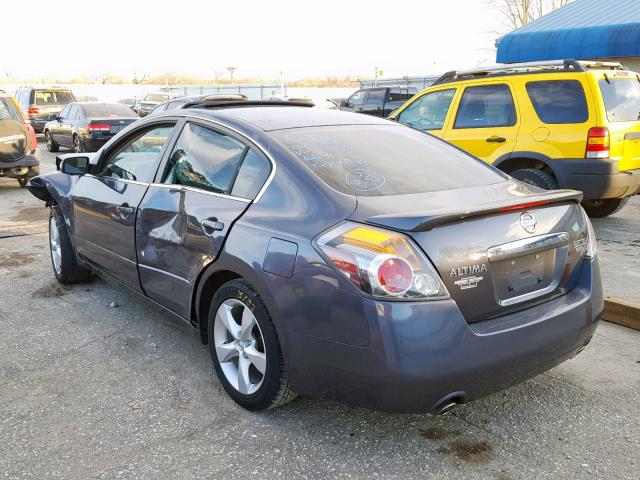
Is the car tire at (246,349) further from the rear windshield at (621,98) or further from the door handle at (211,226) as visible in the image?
the rear windshield at (621,98)

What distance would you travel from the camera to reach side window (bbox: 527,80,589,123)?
6.64m

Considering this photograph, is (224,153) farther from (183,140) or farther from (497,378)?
(497,378)

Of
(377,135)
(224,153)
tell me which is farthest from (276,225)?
(377,135)

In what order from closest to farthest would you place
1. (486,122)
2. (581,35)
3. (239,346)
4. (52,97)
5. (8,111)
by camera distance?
(239,346) < (486,122) < (8,111) < (581,35) < (52,97)

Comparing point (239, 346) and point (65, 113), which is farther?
point (65, 113)

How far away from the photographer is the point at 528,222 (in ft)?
8.87

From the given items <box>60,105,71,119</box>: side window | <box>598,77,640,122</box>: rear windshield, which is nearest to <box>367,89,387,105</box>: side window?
<box>60,105,71,119</box>: side window

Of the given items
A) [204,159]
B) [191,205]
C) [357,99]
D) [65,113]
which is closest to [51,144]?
[65,113]

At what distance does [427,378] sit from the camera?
7.79 ft

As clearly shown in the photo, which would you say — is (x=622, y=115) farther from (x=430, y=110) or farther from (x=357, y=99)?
(x=357, y=99)

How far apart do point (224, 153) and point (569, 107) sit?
4.87 meters

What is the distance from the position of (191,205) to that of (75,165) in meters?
1.81

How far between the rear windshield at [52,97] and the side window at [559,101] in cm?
1875

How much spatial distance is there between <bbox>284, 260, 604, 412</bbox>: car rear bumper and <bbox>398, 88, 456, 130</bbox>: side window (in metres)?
5.66
